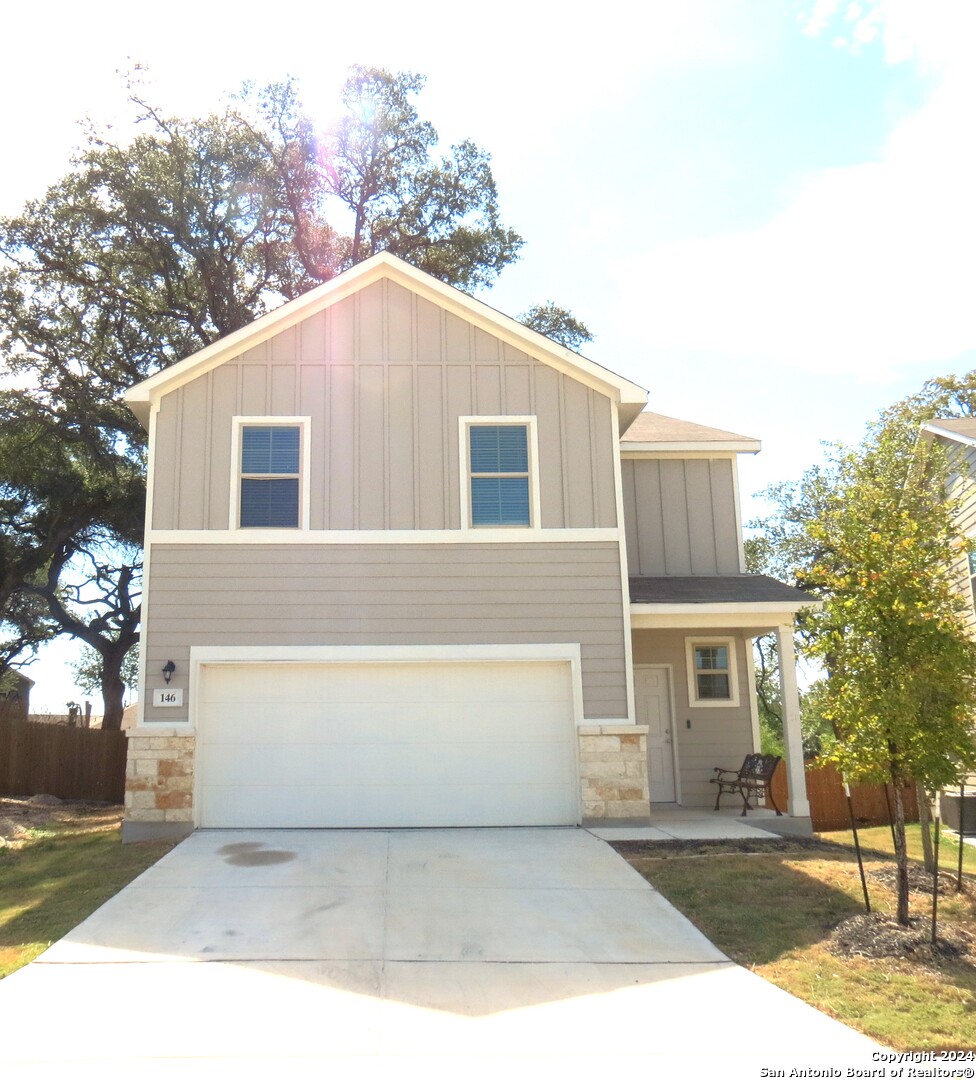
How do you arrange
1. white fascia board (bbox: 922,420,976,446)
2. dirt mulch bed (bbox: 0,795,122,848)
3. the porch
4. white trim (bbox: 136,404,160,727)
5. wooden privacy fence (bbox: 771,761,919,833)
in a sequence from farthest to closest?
wooden privacy fence (bbox: 771,761,919,833), white fascia board (bbox: 922,420,976,446), the porch, dirt mulch bed (bbox: 0,795,122,848), white trim (bbox: 136,404,160,727)

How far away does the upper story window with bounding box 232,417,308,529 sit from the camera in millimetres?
12211

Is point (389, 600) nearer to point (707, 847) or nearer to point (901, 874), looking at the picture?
point (707, 847)

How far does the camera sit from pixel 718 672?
14797mm

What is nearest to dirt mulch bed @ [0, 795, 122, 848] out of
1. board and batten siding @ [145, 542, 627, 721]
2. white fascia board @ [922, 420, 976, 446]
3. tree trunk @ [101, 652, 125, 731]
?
board and batten siding @ [145, 542, 627, 721]

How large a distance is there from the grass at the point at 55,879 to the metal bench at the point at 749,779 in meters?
7.46

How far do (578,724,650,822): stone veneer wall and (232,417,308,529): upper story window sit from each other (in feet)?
14.5

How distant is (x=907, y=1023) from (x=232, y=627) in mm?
8399

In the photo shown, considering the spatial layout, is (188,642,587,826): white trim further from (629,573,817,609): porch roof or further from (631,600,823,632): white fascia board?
(629,573,817,609): porch roof

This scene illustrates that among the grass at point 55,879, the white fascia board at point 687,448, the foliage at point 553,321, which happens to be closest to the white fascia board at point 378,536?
the white fascia board at point 687,448

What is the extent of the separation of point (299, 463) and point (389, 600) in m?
2.08

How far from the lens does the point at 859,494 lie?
876 cm

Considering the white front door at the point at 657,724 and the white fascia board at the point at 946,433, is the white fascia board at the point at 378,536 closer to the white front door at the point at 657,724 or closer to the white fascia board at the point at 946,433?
the white front door at the point at 657,724

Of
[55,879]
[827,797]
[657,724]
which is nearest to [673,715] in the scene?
[657,724]

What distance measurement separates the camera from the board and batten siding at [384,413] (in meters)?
12.3
